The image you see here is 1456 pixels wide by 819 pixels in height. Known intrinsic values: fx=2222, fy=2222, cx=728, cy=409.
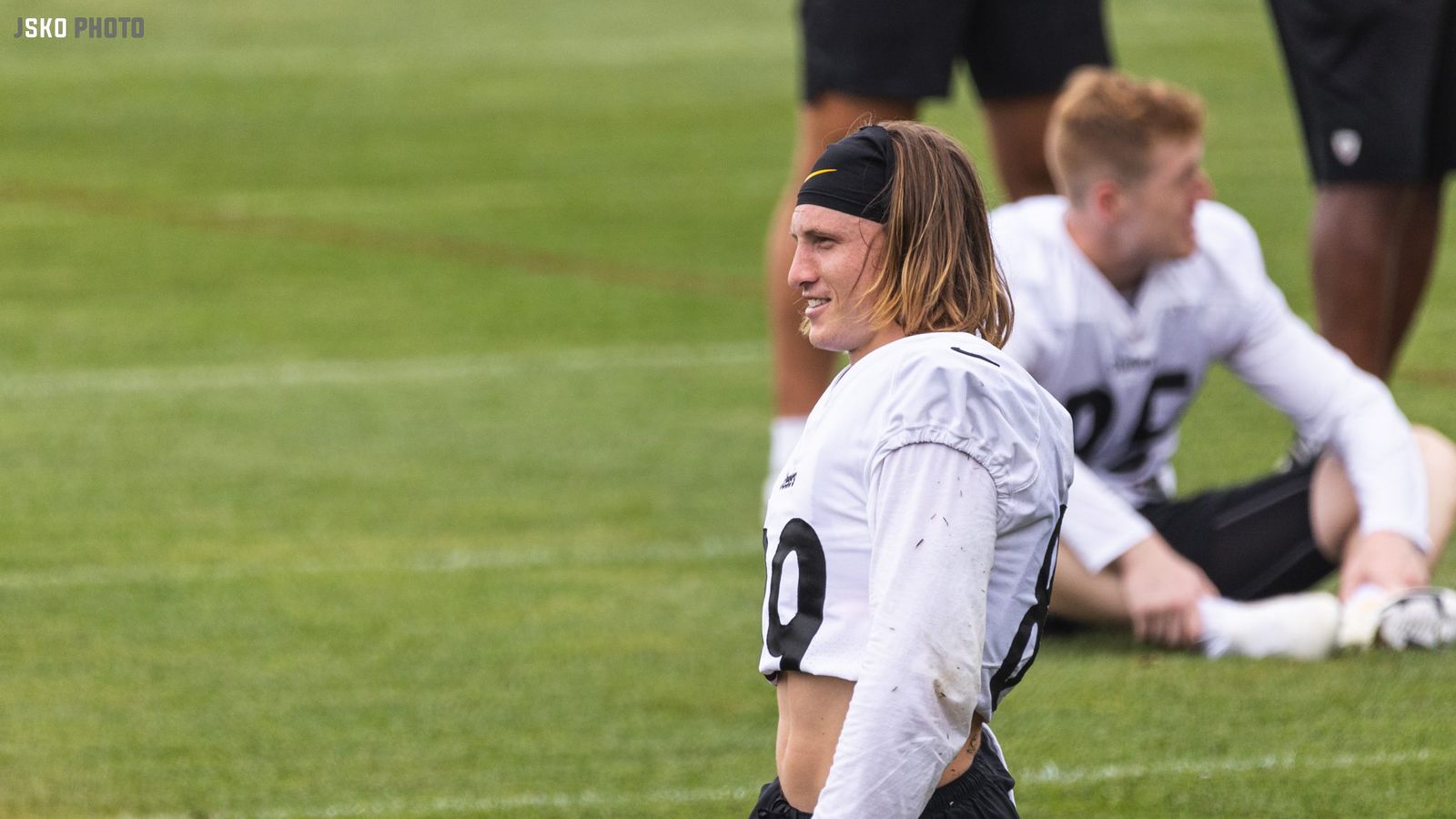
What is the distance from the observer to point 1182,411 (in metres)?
4.75

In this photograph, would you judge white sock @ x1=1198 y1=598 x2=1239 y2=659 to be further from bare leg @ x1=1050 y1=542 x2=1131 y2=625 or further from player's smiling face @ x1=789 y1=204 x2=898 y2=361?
player's smiling face @ x1=789 y1=204 x2=898 y2=361

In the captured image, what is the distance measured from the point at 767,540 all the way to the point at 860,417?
21 centimetres

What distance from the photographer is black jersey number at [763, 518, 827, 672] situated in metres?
2.28

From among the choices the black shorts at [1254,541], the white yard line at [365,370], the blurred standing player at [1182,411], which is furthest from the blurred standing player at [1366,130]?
the white yard line at [365,370]

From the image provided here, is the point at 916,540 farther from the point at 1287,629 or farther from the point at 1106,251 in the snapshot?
the point at 1106,251

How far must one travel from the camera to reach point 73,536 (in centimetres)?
548

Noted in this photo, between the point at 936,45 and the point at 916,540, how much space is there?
11.2 feet

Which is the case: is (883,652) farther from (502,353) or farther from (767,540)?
(502,353)

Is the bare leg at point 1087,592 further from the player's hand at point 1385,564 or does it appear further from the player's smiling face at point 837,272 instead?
the player's smiling face at point 837,272

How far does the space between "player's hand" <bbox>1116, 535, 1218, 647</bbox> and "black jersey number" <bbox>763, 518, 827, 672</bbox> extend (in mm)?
2070

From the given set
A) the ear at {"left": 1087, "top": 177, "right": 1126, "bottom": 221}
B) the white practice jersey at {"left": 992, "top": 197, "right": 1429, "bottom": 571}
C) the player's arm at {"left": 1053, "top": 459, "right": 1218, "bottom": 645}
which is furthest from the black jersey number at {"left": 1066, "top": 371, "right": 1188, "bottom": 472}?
the ear at {"left": 1087, "top": 177, "right": 1126, "bottom": 221}
